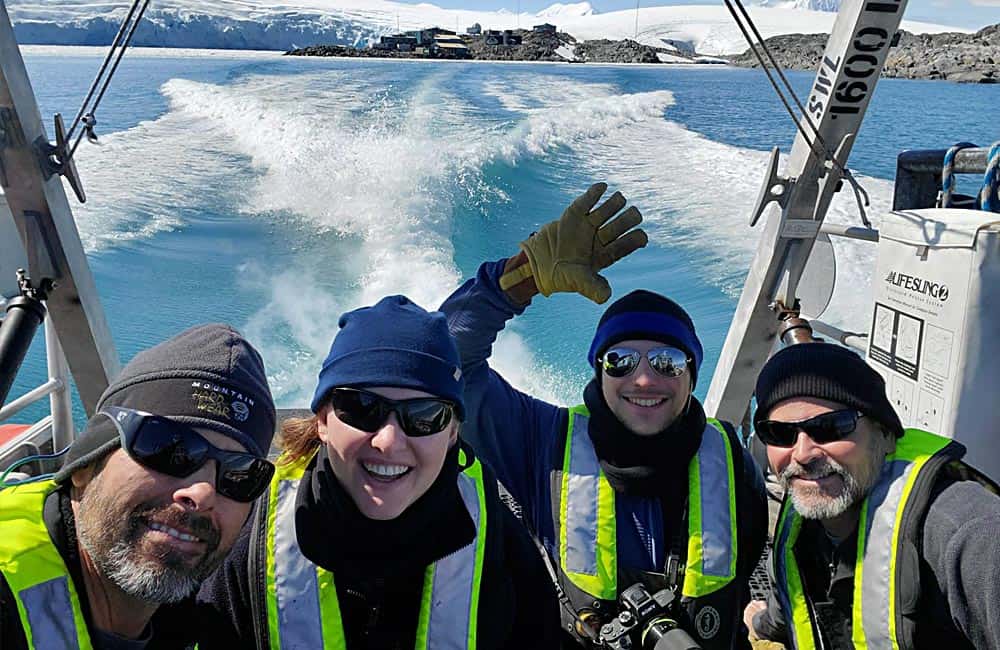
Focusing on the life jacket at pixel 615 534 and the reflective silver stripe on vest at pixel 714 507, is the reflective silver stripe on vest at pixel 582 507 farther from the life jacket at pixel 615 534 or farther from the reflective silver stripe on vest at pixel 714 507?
the reflective silver stripe on vest at pixel 714 507

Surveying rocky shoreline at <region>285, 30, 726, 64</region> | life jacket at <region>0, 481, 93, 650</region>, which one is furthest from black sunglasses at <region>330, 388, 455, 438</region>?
rocky shoreline at <region>285, 30, 726, 64</region>

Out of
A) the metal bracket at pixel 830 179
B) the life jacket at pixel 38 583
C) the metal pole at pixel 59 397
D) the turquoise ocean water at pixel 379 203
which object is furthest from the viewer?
the turquoise ocean water at pixel 379 203

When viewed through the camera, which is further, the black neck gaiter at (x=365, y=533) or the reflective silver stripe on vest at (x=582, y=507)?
the reflective silver stripe on vest at (x=582, y=507)

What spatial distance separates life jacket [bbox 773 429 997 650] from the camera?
131cm

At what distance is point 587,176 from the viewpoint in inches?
363

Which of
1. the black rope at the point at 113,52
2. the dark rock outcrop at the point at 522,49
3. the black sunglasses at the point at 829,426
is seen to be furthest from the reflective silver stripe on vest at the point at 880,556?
the dark rock outcrop at the point at 522,49

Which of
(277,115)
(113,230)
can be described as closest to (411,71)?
(277,115)

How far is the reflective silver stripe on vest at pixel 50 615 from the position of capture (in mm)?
1051

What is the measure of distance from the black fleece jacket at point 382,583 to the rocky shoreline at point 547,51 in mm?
26145

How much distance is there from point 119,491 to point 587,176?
27.8ft

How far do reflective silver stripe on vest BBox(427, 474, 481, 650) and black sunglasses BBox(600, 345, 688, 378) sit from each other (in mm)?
543

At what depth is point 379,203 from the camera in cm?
789

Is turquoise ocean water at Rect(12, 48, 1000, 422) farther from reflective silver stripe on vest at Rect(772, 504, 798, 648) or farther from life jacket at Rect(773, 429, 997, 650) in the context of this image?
life jacket at Rect(773, 429, 997, 650)

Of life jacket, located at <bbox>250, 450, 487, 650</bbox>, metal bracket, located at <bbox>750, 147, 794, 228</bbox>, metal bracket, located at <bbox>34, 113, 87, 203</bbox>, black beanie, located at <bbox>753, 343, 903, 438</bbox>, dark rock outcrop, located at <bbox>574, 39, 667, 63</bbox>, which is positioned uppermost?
metal bracket, located at <bbox>34, 113, 87, 203</bbox>
